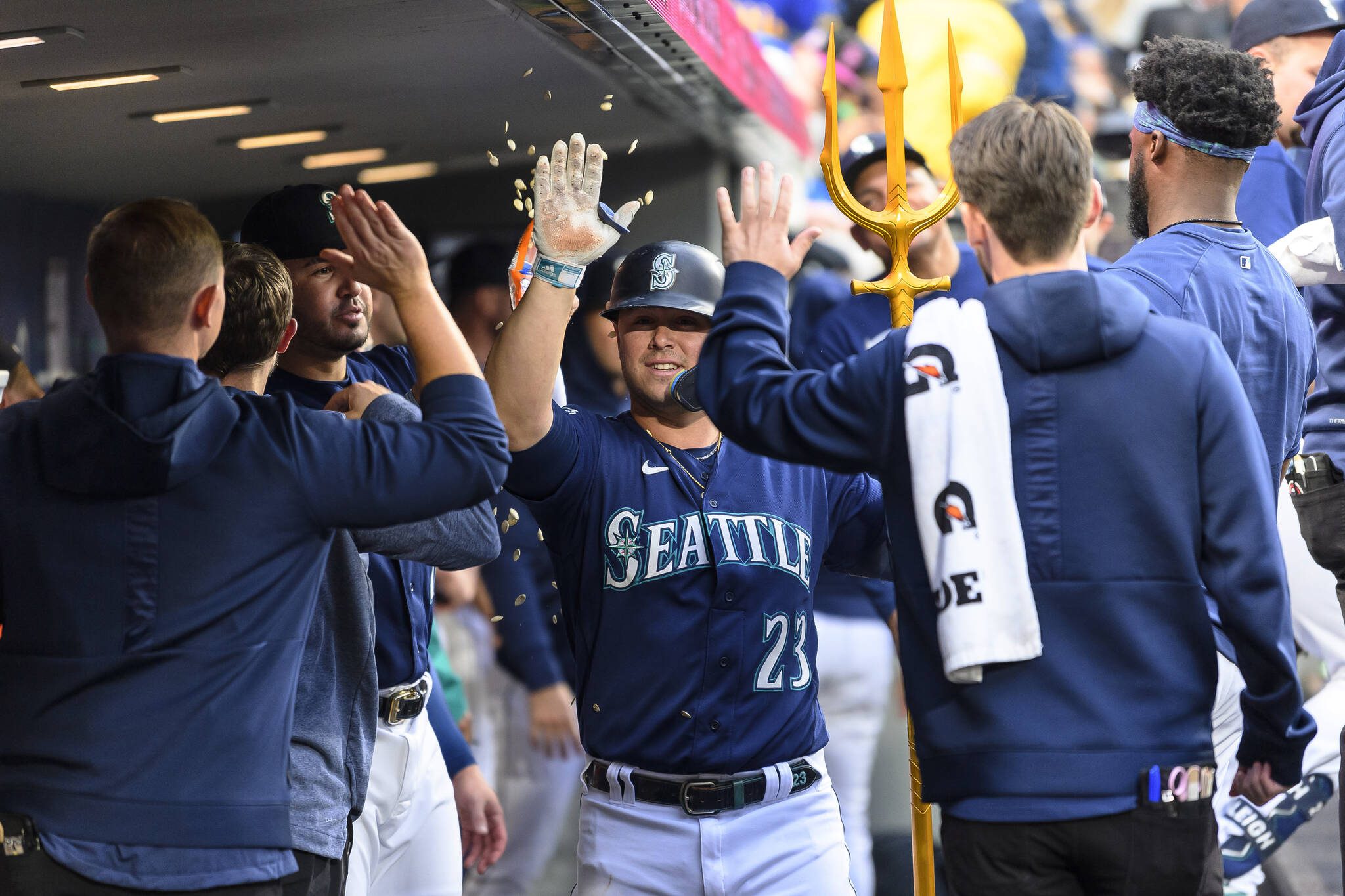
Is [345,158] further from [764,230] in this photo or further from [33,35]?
[764,230]

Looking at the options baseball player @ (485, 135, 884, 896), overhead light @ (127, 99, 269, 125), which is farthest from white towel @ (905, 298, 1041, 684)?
overhead light @ (127, 99, 269, 125)

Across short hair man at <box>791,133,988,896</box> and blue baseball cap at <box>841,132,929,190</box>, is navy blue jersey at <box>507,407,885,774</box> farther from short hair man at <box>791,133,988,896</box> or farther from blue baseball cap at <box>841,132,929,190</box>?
blue baseball cap at <box>841,132,929,190</box>

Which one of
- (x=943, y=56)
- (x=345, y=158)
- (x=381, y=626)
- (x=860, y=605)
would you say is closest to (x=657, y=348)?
(x=381, y=626)

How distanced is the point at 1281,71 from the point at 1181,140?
1444 mm

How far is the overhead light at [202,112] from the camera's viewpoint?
2.76 meters

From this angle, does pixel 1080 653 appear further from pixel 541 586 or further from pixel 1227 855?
pixel 541 586

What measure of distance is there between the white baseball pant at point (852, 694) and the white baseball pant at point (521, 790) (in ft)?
2.96

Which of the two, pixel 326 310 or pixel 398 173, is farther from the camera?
pixel 398 173

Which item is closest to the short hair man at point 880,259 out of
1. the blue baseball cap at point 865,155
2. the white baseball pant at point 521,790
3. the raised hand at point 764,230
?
the blue baseball cap at point 865,155

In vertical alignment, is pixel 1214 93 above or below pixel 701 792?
above

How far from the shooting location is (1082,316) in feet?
6.46

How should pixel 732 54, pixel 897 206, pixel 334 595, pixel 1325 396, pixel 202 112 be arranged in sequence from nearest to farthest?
pixel 334 595 → pixel 897 206 → pixel 202 112 → pixel 1325 396 → pixel 732 54

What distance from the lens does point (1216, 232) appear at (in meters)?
2.69

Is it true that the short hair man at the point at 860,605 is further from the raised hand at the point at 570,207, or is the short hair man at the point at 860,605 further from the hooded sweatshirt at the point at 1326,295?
the raised hand at the point at 570,207
